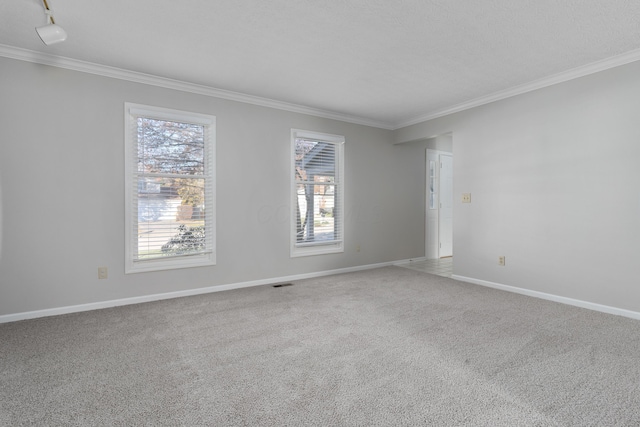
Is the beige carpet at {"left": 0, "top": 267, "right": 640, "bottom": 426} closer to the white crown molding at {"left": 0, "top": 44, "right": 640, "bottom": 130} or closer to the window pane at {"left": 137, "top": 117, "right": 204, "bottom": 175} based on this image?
the window pane at {"left": 137, "top": 117, "right": 204, "bottom": 175}

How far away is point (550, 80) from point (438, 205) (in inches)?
122

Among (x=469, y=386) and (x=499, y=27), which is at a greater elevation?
(x=499, y=27)

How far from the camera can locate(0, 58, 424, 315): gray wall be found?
114 inches

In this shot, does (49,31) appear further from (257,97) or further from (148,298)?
(148,298)

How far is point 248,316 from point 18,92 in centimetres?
298

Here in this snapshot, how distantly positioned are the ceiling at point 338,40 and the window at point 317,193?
102cm

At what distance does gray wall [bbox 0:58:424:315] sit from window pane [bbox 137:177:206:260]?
0.68 feet

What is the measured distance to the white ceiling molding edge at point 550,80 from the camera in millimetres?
Result: 2980

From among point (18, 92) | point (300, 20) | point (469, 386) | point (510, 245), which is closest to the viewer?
point (469, 386)

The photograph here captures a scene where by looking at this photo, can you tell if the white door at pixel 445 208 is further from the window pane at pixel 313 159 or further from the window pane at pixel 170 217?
the window pane at pixel 170 217

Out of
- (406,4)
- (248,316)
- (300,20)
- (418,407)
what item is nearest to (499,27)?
(406,4)

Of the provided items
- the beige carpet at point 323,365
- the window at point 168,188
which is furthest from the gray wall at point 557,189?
the window at point 168,188

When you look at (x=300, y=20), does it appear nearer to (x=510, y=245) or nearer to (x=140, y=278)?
(x=140, y=278)

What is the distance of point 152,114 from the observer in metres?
3.49
